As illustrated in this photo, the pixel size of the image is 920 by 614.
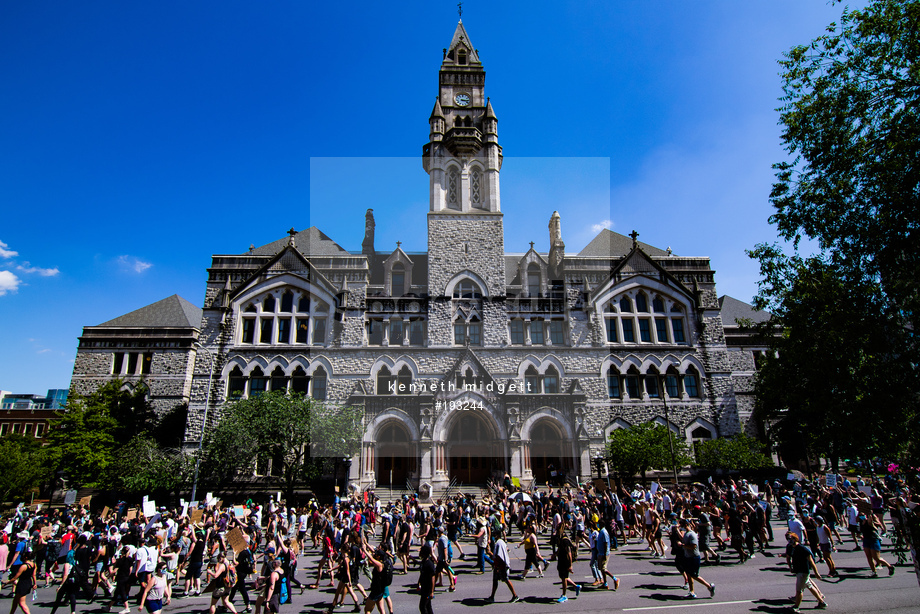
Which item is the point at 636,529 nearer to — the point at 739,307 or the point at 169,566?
the point at 169,566

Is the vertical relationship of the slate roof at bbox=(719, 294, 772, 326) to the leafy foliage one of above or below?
above

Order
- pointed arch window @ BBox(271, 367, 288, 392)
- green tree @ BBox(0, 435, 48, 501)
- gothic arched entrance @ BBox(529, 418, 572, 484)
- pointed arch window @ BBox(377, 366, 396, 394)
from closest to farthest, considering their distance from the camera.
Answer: green tree @ BBox(0, 435, 48, 501)
gothic arched entrance @ BBox(529, 418, 572, 484)
pointed arch window @ BBox(377, 366, 396, 394)
pointed arch window @ BBox(271, 367, 288, 392)

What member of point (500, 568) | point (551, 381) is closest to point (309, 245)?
point (551, 381)

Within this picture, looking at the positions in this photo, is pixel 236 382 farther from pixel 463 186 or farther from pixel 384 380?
pixel 463 186

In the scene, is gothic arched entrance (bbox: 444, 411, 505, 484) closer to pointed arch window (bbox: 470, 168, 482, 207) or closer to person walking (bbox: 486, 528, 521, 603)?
pointed arch window (bbox: 470, 168, 482, 207)

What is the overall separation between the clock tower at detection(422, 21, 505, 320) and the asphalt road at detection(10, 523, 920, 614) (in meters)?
20.0

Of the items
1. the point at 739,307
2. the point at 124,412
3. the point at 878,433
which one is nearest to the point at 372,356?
the point at 124,412

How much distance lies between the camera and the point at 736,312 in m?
39.4

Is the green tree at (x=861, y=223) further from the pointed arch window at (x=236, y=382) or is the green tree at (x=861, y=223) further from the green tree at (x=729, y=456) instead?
the pointed arch window at (x=236, y=382)

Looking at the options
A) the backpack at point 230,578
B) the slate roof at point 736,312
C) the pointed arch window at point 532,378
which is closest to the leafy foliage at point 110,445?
the backpack at point 230,578

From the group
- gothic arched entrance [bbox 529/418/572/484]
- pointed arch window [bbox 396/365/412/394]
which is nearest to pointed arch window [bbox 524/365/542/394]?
gothic arched entrance [bbox 529/418/572/484]

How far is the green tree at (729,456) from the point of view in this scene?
27797mm

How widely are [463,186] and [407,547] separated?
1096 inches

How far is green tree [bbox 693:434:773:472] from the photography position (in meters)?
27.8
